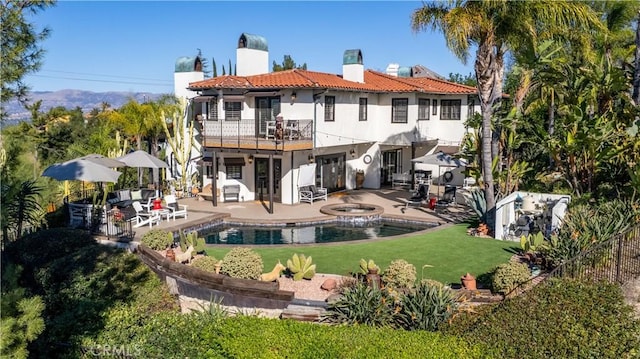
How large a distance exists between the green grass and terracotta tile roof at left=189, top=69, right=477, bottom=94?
10424 millimetres

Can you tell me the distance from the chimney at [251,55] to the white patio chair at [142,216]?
459 inches

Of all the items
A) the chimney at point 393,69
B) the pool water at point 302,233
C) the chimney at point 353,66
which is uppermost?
the chimney at point 393,69

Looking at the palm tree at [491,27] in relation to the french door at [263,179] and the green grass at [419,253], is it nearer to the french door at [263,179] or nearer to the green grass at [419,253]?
the green grass at [419,253]

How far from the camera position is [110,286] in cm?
1316

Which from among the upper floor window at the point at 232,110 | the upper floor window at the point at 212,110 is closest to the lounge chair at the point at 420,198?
the upper floor window at the point at 232,110

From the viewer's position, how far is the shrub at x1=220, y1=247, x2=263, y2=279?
41.7 ft

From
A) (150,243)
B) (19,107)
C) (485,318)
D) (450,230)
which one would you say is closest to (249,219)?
(150,243)

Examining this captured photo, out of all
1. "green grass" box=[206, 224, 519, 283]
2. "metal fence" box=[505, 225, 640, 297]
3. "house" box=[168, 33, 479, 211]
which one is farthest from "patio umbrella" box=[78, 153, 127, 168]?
"metal fence" box=[505, 225, 640, 297]

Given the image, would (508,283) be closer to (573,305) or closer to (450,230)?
(573,305)

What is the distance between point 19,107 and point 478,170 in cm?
1593

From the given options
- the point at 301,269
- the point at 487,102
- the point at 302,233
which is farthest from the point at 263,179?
the point at 301,269

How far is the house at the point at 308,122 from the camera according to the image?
2528 cm

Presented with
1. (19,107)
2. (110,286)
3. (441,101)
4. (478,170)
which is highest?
(441,101)

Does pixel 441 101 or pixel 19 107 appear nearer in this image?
pixel 19 107
